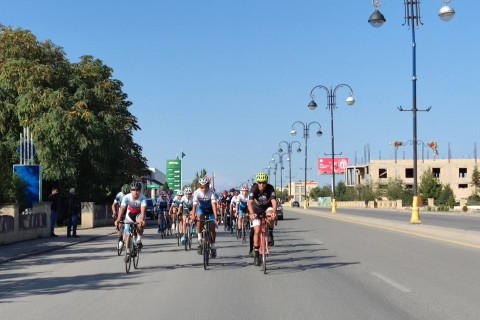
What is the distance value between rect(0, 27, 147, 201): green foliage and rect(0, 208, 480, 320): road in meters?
16.6

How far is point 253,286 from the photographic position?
11266mm

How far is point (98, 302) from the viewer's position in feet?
→ 32.3

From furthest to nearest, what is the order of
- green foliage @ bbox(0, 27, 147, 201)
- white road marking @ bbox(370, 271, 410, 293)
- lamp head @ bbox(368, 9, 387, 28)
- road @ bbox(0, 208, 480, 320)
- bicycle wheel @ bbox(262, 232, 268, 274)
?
green foliage @ bbox(0, 27, 147, 201) < lamp head @ bbox(368, 9, 387, 28) < bicycle wheel @ bbox(262, 232, 268, 274) < white road marking @ bbox(370, 271, 410, 293) < road @ bbox(0, 208, 480, 320)

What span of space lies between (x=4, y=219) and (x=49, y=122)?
12.1m

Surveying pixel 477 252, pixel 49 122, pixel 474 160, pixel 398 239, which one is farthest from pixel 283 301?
pixel 474 160

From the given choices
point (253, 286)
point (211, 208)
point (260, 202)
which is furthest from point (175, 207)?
point (253, 286)

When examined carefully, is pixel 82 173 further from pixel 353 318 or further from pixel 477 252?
pixel 353 318

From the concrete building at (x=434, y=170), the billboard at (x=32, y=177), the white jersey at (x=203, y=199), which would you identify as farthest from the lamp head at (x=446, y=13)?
the concrete building at (x=434, y=170)

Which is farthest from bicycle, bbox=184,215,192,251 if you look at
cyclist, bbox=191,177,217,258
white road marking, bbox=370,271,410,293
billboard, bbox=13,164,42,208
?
billboard, bbox=13,164,42,208

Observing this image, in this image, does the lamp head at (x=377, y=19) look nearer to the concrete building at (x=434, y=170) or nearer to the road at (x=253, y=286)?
the road at (x=253, y=286)

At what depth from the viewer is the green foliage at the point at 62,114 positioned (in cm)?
3409

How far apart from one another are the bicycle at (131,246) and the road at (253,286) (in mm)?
272

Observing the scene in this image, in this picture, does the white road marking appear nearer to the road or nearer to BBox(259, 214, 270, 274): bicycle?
the road

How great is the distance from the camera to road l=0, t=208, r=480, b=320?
8906mm
